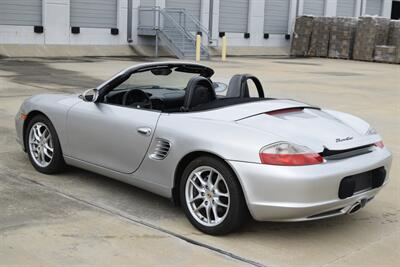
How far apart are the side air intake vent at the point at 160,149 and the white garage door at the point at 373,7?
42789mm

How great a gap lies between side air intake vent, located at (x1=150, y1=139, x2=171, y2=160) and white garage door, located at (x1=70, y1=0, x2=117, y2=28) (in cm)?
2363

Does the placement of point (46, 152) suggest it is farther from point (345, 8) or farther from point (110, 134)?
point (345, 8)

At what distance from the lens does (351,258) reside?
A: 413cm

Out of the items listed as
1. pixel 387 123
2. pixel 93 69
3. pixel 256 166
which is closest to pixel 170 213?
pixel 256 166

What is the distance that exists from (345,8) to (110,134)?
131 feet

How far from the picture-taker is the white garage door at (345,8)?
41.8 meters

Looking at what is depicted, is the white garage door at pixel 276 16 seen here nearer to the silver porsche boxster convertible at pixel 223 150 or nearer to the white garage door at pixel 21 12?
the white garage door at pixel 21 12

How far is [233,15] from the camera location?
34.5 m

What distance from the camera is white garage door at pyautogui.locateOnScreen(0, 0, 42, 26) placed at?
81.8 ft

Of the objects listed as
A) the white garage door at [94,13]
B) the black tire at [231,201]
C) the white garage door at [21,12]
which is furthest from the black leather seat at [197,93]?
the white garage door at [94,13]

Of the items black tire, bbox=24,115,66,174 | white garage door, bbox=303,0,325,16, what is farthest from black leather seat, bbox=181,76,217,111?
white garage door, bbox=303,0,325,16

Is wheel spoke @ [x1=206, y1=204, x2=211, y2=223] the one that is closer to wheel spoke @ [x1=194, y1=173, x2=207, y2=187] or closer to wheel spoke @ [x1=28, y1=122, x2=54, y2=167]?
wheel spoke @ [x1=194, y1=173, x2=207, y2=187]

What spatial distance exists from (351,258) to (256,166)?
37.4 inches

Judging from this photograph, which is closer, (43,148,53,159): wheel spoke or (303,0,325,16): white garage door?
(43,148,53,159): wheel spoke
